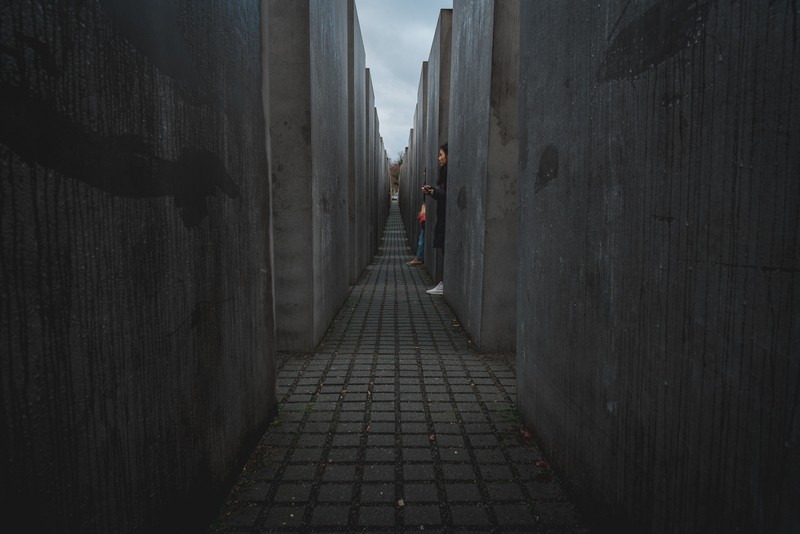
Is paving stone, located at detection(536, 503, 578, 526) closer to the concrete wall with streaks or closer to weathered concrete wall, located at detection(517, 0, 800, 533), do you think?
weathered concrete wall, located at detection(517, 0, 800, 533)

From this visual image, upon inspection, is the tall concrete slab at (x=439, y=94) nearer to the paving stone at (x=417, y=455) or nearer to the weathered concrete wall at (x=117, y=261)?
the paving stone at (x=417, y=455)

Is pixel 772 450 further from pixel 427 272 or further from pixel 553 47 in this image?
pixel 427 272

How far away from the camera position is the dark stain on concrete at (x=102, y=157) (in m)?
1.07

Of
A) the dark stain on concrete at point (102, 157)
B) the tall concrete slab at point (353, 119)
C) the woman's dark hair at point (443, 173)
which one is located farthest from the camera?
the tall concrete slab at point (353, 119)

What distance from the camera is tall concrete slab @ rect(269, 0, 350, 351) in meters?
4.47

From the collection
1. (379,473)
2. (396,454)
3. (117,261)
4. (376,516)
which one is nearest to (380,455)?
(396,454)

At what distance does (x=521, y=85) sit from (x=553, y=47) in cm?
65

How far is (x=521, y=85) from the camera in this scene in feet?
11.0

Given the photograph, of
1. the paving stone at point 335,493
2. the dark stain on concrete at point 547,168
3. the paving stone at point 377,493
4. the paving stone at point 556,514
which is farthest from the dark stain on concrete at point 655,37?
the paving stone at point 335,493

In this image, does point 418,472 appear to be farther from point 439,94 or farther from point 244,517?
point 439,94

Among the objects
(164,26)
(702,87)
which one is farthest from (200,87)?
(702,87)

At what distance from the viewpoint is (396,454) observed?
2.84 m

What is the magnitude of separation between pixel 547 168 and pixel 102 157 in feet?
7.63

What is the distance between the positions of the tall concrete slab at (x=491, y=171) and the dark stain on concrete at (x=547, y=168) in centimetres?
175
